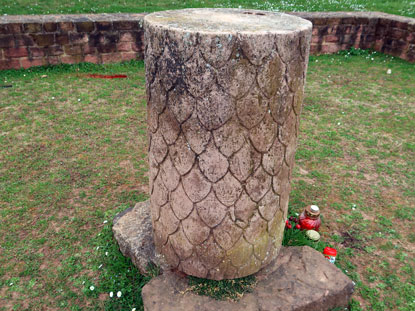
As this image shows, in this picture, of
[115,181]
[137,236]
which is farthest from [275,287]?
[115,181]

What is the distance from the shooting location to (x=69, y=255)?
2.66 metres

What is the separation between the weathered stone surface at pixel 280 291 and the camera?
1.99 meters

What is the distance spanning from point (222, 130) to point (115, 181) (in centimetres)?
209

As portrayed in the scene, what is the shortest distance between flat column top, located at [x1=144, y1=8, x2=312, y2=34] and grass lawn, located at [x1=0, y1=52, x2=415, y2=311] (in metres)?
1.65

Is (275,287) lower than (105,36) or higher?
lower

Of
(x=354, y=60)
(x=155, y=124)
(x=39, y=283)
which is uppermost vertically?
(x=155, y=124)

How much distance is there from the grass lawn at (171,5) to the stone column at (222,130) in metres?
6.75

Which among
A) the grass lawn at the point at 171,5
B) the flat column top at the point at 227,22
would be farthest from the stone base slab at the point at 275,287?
the grass lawn at the point at 171,5

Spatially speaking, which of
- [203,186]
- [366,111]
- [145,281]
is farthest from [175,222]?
[366,111]

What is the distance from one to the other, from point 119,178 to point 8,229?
3.54 feet

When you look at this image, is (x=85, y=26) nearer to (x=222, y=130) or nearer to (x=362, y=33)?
(x=222, y=130)

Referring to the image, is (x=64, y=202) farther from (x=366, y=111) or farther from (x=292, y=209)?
(x=366, y=111)

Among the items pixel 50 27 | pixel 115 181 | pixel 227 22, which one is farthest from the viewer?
pixel 50 27

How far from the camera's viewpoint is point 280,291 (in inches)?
82.3
